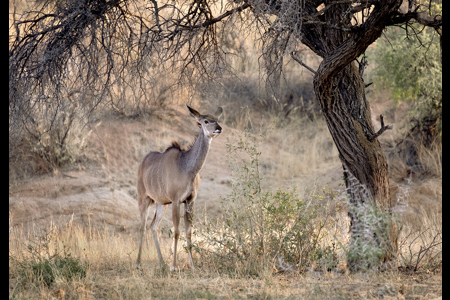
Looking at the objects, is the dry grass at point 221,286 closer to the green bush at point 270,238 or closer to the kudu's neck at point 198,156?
the green bush at point 270,238

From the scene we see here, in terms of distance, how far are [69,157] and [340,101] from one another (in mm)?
9701

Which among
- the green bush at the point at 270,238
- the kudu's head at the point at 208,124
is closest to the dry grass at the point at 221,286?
the green bush at the point at 270,238

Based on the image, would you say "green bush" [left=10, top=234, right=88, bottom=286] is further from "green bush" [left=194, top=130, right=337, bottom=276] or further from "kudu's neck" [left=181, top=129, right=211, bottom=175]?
"kudu's neck" [left=181, top=129, right=211, bottom=175]

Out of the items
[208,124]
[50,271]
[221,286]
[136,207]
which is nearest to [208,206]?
[136,207]

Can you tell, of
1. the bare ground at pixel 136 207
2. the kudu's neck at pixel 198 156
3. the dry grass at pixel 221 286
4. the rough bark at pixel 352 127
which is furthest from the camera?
the kudu's neck at pixel 198 156

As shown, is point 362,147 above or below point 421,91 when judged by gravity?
below

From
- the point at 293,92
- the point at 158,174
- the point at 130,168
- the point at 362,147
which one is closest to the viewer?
the point at 362,147

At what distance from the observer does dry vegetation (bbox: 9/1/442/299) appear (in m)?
5.89

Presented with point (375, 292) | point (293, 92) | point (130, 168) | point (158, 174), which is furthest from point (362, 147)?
point (293, 92)

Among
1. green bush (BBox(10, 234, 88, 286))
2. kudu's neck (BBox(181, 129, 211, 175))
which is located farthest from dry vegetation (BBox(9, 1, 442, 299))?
kudu's neck (BBox(181, 129, 211, 175))

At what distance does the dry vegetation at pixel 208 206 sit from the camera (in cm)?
589

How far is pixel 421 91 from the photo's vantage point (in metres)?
14.1

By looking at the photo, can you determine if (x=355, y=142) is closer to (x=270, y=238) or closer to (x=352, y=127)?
(x=352, y=127)
